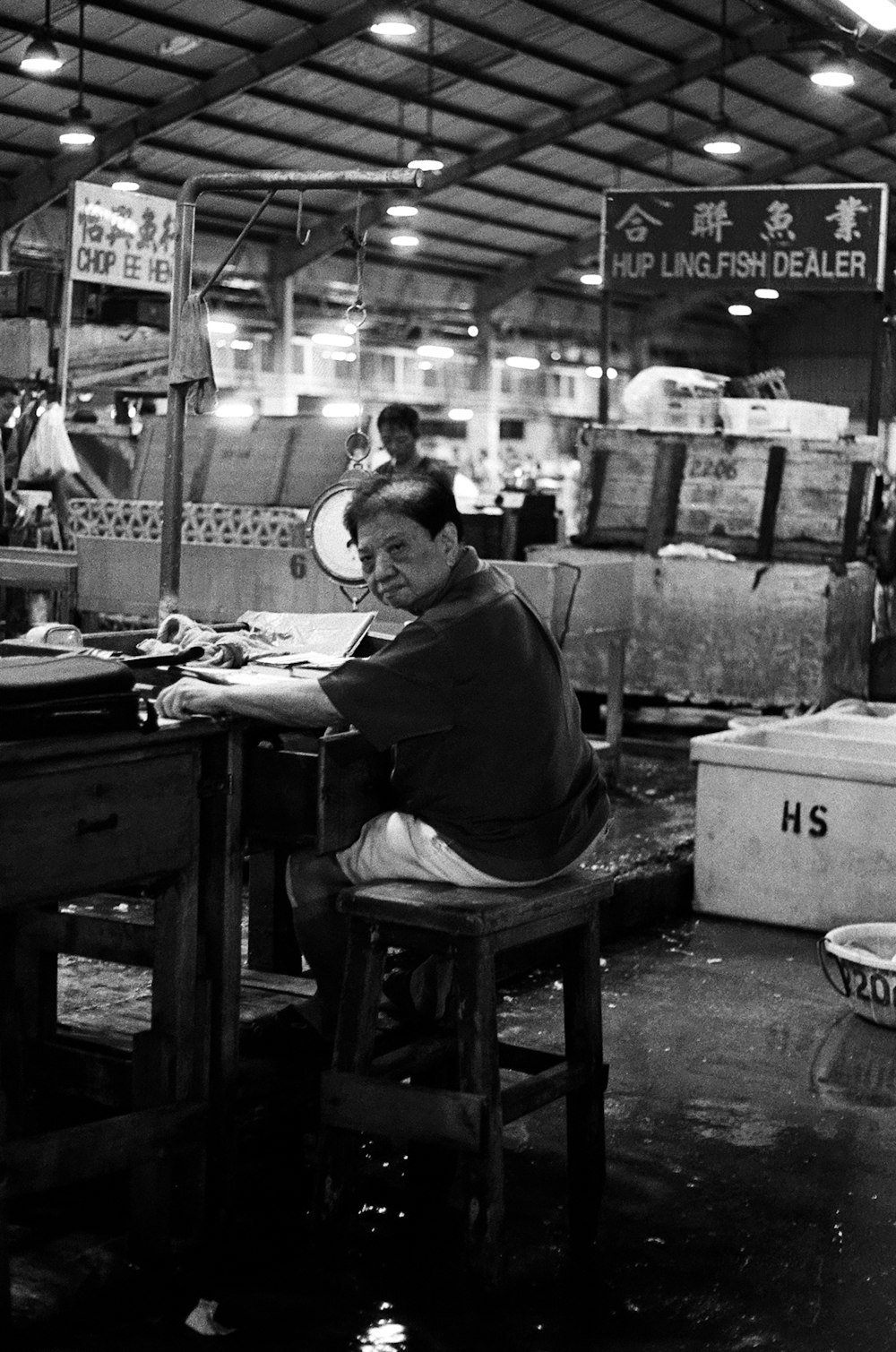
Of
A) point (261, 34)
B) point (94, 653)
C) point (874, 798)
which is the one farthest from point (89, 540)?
point (261, 34)

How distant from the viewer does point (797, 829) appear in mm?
5910

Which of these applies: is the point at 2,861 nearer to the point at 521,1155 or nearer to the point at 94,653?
the point at 94,653

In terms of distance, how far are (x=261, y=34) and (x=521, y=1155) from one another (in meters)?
14.8

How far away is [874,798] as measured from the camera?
5750mm

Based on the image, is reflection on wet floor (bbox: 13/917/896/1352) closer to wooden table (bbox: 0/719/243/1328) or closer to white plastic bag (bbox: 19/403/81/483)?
wooden table (bbox: 0/719/243/1328)

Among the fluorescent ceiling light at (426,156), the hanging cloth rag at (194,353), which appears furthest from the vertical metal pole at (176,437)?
the fluorescent ceiling light at (426,156)

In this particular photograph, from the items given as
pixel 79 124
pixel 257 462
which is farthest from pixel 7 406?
pixel 79 124

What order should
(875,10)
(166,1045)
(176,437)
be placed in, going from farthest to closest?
(875,10) < (176,437) < (166,1045)

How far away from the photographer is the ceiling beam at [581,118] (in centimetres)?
1862

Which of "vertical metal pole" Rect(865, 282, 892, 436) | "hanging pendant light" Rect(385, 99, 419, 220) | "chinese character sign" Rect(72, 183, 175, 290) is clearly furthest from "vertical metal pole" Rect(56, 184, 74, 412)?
"hanging pendant light" Rect(385, 99, 419, 220)

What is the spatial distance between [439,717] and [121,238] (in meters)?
8.24

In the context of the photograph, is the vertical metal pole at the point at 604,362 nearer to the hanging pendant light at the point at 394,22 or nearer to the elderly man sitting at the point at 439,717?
the hanging pendant light at the point at 394,22

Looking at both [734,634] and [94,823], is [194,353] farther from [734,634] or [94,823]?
[734,634]

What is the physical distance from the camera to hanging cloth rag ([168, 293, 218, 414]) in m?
4.40
